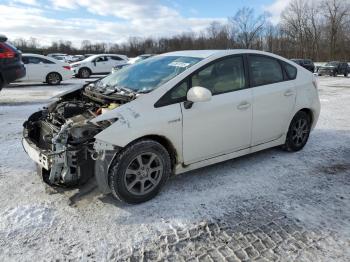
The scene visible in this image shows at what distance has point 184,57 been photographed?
4.56 meters

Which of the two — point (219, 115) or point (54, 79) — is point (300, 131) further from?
point (54, 79)

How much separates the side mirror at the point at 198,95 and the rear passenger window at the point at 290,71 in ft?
6.55

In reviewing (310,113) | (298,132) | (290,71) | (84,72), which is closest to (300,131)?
(298,132)

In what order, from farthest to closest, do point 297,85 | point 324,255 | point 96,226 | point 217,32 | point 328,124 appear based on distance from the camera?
point 217,32
point 328,124
point 297,85
point 96,226
point 324,255

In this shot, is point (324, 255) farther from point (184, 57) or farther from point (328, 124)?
point (328, 124)

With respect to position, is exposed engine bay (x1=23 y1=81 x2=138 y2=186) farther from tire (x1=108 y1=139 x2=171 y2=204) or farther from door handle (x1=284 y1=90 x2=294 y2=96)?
door handle (x1=284 y1=90 x2=294 y2=96)

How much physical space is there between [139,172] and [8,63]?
6663 mm

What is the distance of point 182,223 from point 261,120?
6.50ft

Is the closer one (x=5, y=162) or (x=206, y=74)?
(x=206, y=74)

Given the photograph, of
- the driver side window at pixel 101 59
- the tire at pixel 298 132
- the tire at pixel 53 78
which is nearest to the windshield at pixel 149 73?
the tire at pixel 298 132

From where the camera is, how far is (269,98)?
15.7 feet

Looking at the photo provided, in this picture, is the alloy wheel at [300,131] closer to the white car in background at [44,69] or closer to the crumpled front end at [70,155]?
the crumpled front end at [70,155]

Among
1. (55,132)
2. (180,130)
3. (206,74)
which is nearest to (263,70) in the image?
(206,74)

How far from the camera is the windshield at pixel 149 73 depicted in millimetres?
4124
